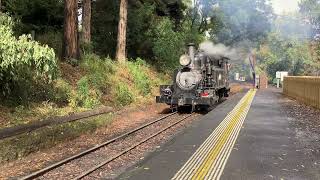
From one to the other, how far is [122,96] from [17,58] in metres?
10.0

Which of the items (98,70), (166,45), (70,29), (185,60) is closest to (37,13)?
(70,29)

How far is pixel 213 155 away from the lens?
11125 millimetres

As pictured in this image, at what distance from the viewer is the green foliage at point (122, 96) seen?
23.4 metres

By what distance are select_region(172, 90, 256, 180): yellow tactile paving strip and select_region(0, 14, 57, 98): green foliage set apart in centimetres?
606

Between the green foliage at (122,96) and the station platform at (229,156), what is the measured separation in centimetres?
716

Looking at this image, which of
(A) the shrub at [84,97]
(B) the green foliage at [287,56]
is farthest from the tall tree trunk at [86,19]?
(B) the green foliage at [287,56]

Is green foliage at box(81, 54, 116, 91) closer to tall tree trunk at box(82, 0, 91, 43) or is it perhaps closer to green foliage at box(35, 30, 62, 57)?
green foliage at box(35, 30, 62, 57)

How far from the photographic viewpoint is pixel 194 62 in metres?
22.7

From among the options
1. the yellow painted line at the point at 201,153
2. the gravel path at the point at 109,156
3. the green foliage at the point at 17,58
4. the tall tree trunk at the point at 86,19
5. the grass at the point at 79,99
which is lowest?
the gravel path at the point at 109,156

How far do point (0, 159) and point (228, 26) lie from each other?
158ft

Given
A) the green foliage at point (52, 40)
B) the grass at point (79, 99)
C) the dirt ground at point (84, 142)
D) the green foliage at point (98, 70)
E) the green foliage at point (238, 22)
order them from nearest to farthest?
the dirt ground at point (84, 142)
the grass at point (79, 99)
the green foliage at point (98, 70)
the green foliage at point (52, 40)
the green foliage at point (238, 22)

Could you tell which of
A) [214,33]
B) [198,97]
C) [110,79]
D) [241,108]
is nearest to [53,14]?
[110,79]

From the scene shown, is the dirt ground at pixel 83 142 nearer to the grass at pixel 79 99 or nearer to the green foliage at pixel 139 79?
the grass at pixel 79 99

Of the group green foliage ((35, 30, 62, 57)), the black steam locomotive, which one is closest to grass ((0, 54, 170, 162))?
green foliage ((35, 30, 62, 57))
